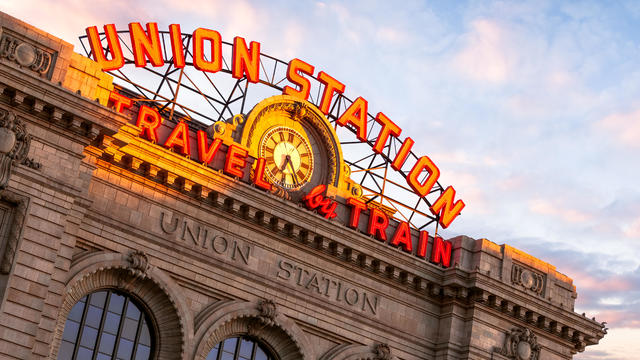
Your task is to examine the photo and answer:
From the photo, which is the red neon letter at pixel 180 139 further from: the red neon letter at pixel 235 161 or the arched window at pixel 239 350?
the arched window at pixel 239 350

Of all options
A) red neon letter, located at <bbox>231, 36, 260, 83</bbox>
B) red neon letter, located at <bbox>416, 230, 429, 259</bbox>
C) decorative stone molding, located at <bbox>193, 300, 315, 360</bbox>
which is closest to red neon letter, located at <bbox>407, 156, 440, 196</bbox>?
red neon letter, located at <bbox>416, 230, 429, 259</bbox>

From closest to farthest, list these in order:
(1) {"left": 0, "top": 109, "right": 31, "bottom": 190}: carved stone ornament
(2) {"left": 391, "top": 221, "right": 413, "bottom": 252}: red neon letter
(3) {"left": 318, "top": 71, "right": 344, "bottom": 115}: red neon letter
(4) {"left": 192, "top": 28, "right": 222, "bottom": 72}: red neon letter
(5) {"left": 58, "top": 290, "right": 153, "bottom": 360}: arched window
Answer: (1) {"left": 0, "top": 109, "right": 31, "bottom": 190}: carved stone ornament
(5) {"left": 58, "top": 290, "right": 153, "bottom": 360}: arched window
(4) {"left": 192, "top": 28, "right": 222, "bottom": 72}: red neon letter
(2) {"left": 391, "top": 221, "right": 413, "bottom": 252}: red neon letter
(3) {"left": 318, "top": 71, "right": 344, "bottom": 115}: red neon letter

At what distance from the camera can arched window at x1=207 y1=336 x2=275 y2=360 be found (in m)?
42.3

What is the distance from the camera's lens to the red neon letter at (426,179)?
53125 millimetres

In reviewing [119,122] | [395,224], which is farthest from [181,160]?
[395,224]

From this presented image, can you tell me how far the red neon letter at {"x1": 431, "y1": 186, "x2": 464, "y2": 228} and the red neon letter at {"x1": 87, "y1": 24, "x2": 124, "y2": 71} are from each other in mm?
17770

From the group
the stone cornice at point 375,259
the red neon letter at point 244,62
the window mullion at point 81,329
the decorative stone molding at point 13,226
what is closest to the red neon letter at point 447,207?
the stone cornice at point 375,259

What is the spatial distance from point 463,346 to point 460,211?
9010mm

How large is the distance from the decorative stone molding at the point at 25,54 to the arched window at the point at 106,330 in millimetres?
8980

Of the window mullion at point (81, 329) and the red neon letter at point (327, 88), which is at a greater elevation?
the red neon letter at point (327, 88)

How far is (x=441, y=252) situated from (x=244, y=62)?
1318cm

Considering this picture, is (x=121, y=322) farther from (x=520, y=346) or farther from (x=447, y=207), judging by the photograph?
(x=447, y=207)

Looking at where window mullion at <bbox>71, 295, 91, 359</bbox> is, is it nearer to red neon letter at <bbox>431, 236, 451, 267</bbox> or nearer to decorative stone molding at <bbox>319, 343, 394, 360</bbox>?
decorative stone molding at <bbox>319, 343, 394, 360</bbox>

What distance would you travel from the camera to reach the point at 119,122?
38125mm
